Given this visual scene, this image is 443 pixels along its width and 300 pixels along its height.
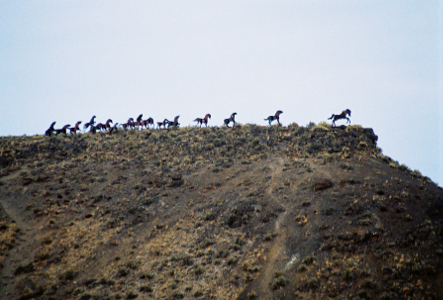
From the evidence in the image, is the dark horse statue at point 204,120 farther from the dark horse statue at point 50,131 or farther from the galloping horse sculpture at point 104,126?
the dark horse statue at point 50,131

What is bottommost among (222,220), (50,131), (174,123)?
(222,220)

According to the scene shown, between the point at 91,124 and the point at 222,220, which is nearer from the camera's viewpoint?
the point at 222,220

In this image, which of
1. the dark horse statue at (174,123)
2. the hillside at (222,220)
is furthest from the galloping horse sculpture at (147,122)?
the hillside at (222,220)

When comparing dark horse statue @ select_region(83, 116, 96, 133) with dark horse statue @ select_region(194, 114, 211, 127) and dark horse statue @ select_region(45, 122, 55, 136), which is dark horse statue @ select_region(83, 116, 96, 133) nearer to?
dark horse statue @ select_region(45, 122, 55, 136)

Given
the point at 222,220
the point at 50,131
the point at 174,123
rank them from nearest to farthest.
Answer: the point at 222,220
the point at 50,131
the point at 174,123

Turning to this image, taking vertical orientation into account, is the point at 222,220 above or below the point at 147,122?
below

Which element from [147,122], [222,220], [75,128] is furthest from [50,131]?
[222,220]

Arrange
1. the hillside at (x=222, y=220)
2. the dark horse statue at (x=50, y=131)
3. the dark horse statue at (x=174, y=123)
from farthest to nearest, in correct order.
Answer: the dark horse statue at (x=174, y=123) → the dark horse statue at (x=50, y=131) → the hillside at (x=222, y=220)

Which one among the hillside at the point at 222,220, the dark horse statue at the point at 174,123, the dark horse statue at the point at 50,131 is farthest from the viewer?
the dark horse statue at the point at 174,123

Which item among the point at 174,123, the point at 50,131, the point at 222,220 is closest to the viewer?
the point at 222,220

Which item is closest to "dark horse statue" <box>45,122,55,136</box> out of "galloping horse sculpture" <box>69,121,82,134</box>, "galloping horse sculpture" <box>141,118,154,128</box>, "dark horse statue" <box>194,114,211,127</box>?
"galloping horse sculpture" <box>69,121,82,134</box>

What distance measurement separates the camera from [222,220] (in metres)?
28.7

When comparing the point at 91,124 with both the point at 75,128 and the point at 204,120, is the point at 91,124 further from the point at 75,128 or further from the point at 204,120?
the point at 204,120

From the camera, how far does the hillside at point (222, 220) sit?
2188cm
